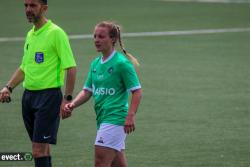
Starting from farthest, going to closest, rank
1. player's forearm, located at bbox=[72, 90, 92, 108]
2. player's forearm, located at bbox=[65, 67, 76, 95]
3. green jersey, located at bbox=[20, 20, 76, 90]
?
green jersey, located at bbox=[20, 20, 76, 90] → player's forearm, located at bbox=[65, 67, 76, 95] → player's forearm, located at bbox=[72, 90, 92, 108]

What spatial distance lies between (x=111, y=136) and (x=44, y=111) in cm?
108

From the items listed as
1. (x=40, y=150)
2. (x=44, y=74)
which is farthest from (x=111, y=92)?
(x=40, y=150)

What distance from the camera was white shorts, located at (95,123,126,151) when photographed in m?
8.64

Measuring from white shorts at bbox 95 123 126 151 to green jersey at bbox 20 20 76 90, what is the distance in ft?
3.22

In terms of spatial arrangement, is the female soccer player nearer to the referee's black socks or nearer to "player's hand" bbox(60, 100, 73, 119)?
"player's hand" bbox(60, 100, 73, 119)

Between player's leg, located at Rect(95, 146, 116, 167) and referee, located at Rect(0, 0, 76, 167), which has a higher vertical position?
referee, located at Rect(0, 0, 76, 167)

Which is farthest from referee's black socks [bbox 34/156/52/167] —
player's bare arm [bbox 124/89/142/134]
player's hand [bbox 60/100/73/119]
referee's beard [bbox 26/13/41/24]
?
referee's beard [bbox 26/13/41/24]

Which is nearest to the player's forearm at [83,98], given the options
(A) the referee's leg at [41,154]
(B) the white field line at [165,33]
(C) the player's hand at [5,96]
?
(A) the referee's leg at [41,154]

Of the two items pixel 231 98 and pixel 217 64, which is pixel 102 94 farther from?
pixel 217 64

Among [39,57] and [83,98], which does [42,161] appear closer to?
[83,98]

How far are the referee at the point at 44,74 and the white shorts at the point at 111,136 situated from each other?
2.70 ft

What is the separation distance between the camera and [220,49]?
23.9m

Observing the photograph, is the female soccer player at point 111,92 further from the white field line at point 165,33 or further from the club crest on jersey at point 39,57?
the white field line at point 165,33

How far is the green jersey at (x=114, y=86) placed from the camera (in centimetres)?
869
